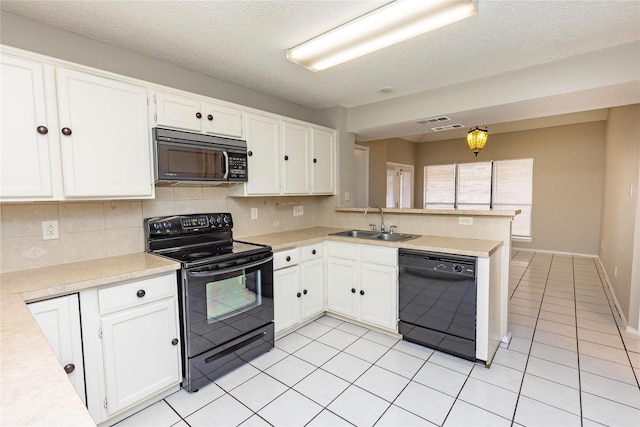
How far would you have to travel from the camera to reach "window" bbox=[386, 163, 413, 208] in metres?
6.89

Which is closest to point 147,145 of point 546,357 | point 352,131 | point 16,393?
point 16,393

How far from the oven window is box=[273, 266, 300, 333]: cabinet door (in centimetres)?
25

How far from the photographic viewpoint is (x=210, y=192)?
2900 mm

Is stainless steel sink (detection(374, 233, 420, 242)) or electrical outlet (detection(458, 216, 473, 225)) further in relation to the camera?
stainless steel sink (detection(374, 233, 420, 242))

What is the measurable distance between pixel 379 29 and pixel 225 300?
2.15 meters

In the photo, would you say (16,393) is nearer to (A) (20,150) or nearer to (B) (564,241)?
(A) (20,150)

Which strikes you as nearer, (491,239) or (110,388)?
(110,388)

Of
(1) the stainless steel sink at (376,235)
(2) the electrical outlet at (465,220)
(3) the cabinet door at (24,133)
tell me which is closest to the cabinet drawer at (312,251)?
(1) the stainless steel sink at (376,235)

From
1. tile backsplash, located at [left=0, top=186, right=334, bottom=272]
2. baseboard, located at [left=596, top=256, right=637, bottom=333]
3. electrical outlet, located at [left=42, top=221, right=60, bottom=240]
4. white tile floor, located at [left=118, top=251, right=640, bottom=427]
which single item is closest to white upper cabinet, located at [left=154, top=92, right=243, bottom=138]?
tile backsplash, located at [left=0, top=186, right=334, bottom=272]

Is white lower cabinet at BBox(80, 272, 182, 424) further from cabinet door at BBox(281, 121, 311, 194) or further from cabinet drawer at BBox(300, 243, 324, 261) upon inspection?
cabinet door at BBox(281, 121, 311, 194)

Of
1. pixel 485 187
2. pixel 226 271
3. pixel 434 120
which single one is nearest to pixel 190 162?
pixel 226 271

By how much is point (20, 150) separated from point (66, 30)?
1.00 m

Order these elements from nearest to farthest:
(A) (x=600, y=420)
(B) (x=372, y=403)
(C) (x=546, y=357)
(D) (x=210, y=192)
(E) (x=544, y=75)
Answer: (A) (x=600, y=420)
(B) (x=372, y=403)
(C) (x=546, y=357)
(E) (x=544, y=75)
(D) (x=210, y=192)

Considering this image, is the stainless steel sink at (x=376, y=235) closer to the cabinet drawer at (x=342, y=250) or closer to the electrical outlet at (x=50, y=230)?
the cabinet drawer at (x=342, y=250)
